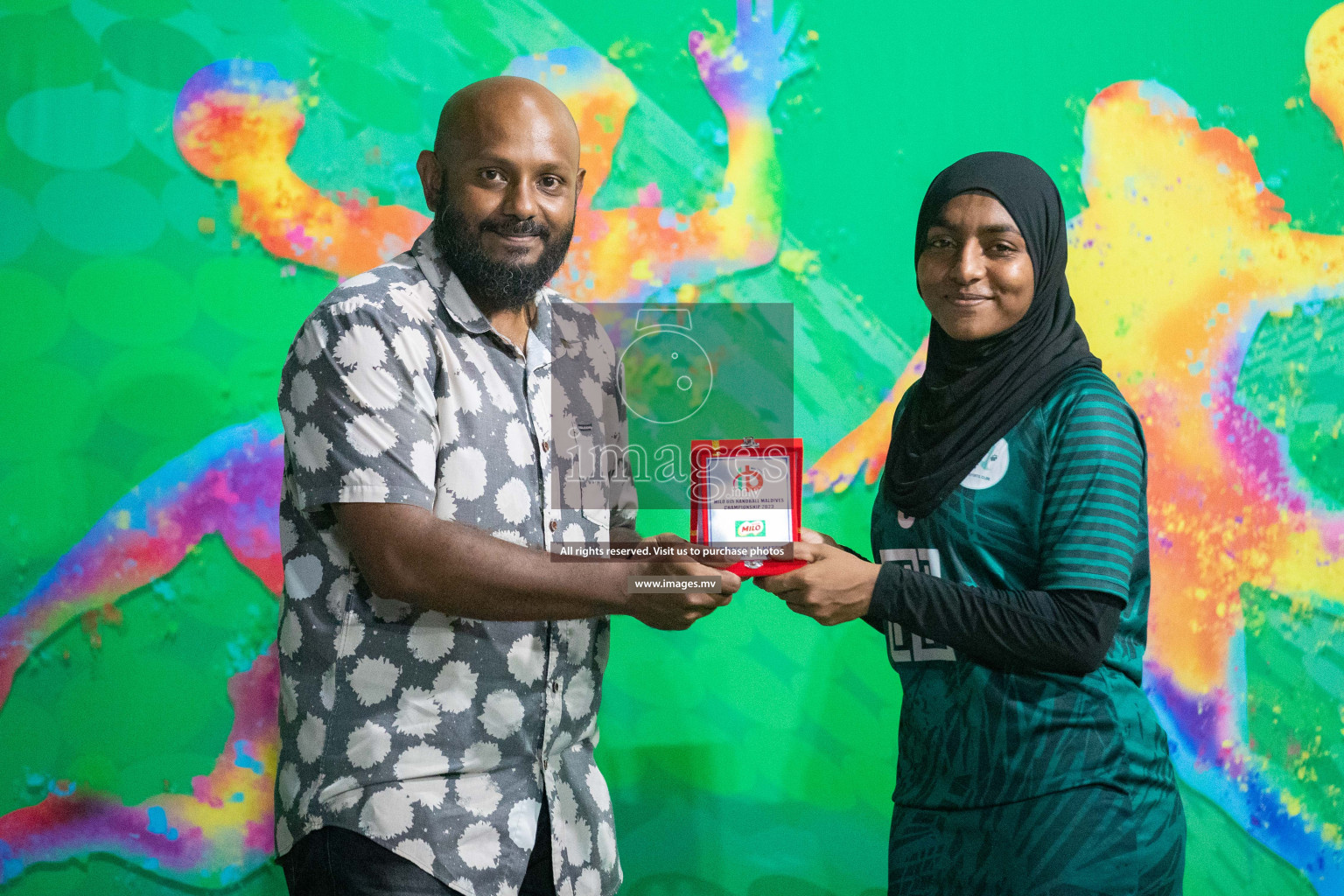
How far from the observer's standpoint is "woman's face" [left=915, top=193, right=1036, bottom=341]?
4.66ft

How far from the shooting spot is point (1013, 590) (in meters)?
1.36

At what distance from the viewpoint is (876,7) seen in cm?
237

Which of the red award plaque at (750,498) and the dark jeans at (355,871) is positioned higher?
the red award plaque at (750,498)

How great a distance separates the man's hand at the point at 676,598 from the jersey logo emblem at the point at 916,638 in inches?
10.3

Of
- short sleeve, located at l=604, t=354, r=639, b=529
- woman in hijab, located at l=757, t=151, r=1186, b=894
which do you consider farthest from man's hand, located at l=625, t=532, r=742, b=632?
short sleeve, located at l=604, t=354, r=639, b=529

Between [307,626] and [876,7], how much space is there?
189cm

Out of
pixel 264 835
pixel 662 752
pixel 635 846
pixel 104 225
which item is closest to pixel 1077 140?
pixel 662 752

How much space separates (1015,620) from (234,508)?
166cm

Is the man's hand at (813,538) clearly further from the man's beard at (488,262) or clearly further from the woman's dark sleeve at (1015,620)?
the man's beard at (488,262)

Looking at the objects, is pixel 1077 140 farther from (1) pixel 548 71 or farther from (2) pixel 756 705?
(2) pixel 756 705

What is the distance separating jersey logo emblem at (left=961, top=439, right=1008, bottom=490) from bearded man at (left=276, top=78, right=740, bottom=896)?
35 cm

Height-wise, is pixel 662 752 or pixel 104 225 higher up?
pixel 104 225

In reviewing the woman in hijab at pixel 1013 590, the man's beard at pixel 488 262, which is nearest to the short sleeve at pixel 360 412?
the man's beard at pixel 488 262

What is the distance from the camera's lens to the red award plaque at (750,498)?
4.54 ft
